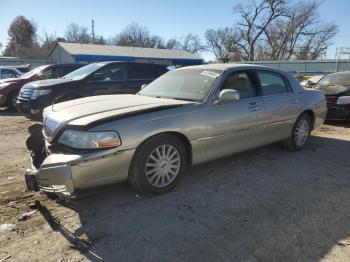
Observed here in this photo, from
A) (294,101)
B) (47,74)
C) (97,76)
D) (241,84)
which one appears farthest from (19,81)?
(294,101)

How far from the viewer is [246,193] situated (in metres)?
3.98

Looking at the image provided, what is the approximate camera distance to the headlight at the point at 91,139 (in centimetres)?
326

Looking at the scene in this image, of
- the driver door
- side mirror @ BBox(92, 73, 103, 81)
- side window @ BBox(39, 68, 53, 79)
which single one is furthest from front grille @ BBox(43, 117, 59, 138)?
side window @ BBox(39, 68, 53, 79)

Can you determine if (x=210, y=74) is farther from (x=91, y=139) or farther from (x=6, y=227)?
(x=6, y=227)

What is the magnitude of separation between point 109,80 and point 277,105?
193 inches

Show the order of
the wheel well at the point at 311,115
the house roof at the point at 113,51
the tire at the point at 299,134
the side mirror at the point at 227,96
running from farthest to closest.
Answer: the house roof at the point at 113,51
the wheel well at the point at 311,115
the tire at the point at 299,134
the side mirror at the point at 227,96

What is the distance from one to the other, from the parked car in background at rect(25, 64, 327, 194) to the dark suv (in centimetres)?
363

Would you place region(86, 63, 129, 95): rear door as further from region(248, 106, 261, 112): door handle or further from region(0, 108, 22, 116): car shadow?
region(248, 106, 261, 112): door handle

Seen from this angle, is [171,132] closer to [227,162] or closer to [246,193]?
[246,193]

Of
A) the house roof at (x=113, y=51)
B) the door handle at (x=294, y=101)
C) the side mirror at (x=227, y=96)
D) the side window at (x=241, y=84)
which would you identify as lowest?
the door handle at (x=294, y=101)

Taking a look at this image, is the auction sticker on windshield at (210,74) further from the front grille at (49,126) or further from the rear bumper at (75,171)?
the front grille at (49,126)

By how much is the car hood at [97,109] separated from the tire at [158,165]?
16.2 inches

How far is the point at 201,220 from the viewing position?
130 inches

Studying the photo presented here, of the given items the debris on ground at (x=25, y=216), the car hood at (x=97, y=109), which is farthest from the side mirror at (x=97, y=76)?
the debris on ground at (x=25, y=216)
